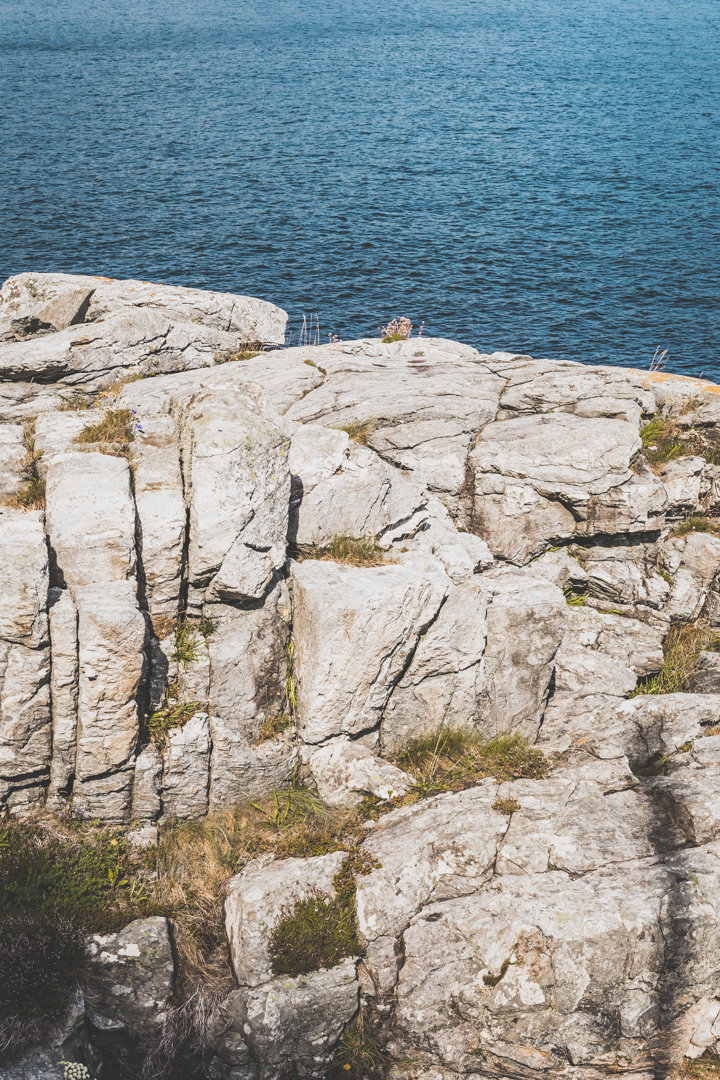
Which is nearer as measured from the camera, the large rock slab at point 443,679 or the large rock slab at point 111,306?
the large rock slab at point 443,679

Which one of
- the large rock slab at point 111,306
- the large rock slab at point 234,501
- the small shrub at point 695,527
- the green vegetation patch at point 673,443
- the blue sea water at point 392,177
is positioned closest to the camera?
the large rock slab at point 234,501

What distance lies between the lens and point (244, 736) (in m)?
10.6

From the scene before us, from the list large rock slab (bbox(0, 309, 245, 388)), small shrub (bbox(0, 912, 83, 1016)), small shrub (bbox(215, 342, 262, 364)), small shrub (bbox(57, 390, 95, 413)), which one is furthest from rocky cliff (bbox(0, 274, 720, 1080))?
small shrub (bbox(215, 342, 262, 364))

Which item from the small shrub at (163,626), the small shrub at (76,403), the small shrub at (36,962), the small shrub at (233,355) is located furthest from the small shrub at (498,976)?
the small shrub at (233,355)

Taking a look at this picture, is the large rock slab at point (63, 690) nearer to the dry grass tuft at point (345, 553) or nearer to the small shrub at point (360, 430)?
the dry grass tuft at point (345, 553)

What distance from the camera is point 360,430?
14.9m

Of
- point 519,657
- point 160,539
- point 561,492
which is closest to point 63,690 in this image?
point 160,539

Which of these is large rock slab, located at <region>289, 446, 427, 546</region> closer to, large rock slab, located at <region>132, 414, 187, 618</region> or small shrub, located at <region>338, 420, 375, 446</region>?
small shrub, located at <region>338, 420, 375, 446</region>

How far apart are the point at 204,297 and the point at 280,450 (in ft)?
42.5

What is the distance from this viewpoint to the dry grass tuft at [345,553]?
11586 millimetres

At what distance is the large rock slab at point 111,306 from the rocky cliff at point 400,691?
6.20 m

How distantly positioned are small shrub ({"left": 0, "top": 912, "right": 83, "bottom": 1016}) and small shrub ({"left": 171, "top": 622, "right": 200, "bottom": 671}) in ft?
11.1

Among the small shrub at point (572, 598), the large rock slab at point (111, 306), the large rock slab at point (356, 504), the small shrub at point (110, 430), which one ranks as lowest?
the small shrub at point (572, 598)

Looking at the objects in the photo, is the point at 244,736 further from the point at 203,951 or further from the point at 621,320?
the point at 621,320
